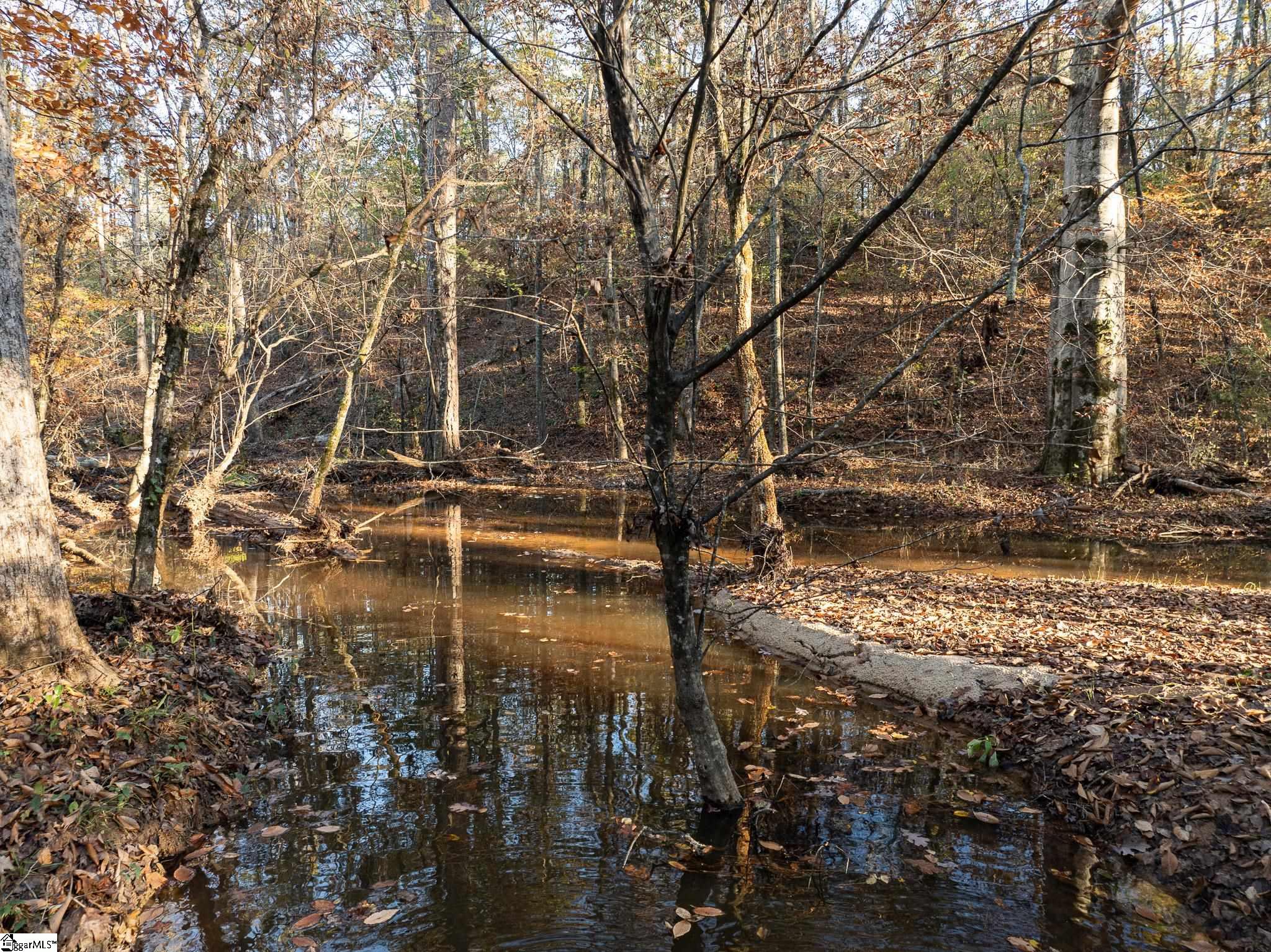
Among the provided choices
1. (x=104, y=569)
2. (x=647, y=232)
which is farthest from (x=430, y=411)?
(x=647, y=232)

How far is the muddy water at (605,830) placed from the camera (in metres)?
3.74

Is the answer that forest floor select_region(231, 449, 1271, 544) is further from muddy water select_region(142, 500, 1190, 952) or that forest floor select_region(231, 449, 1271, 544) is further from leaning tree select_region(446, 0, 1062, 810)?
leaning tree select_region(446, 0, 1062, 810)

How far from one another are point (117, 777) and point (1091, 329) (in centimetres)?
1548

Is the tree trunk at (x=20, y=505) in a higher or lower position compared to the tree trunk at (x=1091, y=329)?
lower

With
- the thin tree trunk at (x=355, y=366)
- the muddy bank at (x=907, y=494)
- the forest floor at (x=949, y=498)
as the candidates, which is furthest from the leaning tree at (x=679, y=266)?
the thin tree trunk at (x=355, y=366)

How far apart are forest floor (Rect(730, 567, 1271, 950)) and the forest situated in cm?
3

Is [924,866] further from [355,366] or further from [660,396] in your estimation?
[355,366]

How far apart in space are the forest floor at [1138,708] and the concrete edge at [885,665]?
12cm

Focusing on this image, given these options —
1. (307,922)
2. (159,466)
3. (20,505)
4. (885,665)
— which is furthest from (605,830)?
(159,466)

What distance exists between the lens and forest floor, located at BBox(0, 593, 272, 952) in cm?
364

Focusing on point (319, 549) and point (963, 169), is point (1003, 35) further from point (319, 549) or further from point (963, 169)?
point (963, 169)

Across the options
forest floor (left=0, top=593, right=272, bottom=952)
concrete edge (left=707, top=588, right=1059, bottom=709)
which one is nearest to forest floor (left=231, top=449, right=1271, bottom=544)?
concrete edge (left=707, top=588, right=1059, bottom=709)

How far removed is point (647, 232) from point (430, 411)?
Answer: 2241 cm

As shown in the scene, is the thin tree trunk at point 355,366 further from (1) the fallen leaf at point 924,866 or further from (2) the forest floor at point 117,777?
(1) the fallen leaf at point 924,866
